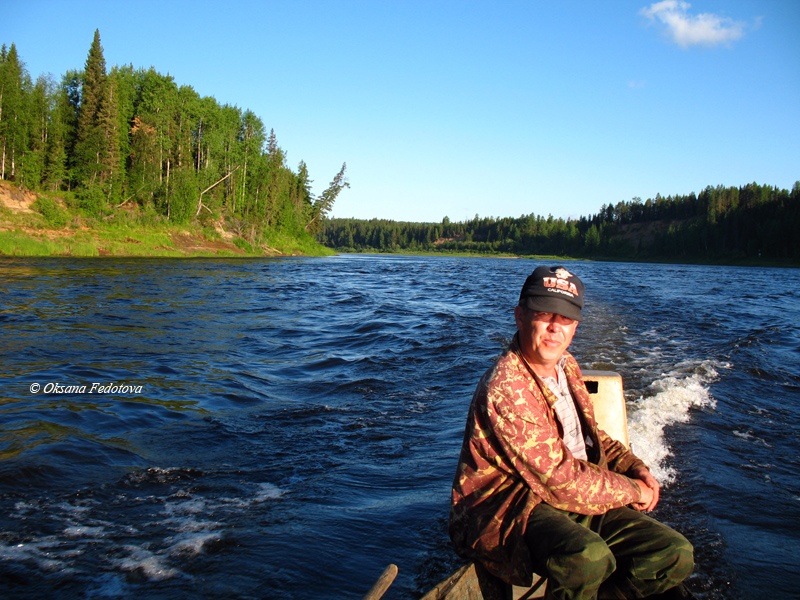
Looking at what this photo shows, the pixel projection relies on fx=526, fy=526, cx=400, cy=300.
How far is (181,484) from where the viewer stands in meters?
5.13

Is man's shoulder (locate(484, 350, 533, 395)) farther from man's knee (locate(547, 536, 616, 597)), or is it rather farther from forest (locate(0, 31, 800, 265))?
forest (locate(0, 31, 800, 265))

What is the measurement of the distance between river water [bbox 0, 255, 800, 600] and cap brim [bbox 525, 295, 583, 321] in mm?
2211

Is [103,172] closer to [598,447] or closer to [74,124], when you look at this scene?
[74,124]

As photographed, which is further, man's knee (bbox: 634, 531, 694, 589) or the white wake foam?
the white wake foam

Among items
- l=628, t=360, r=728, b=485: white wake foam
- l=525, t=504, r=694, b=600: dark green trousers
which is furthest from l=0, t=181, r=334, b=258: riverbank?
l=525, t=504, r=694, b=600: dark green trousers

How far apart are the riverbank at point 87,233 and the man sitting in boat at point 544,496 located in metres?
35.7

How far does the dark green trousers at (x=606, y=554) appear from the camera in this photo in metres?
2.56

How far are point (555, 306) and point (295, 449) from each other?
14.0 feet

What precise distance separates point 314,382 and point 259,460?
340 centimetres

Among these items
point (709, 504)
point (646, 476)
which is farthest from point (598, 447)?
point (709, 504)

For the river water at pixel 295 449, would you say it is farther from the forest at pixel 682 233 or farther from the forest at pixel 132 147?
the forest at pixel 682 233

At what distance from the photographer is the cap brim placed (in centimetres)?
290

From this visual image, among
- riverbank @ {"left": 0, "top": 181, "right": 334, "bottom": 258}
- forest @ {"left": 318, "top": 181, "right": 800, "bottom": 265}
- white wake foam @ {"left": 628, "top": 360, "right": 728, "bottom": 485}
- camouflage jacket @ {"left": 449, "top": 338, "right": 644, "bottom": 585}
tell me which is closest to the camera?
camouflage jacket @ {"left": 449, "top": 338, "right": 644, "bottom": 585}

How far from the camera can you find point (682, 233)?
372 ft
